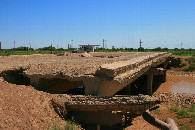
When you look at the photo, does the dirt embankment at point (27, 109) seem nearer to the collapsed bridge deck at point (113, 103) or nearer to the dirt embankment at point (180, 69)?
the collapsed bridge deck at point (113, 103)

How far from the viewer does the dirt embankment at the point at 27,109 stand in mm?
4520

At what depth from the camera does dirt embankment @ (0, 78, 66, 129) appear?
4.52m

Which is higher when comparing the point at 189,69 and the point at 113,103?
the point at 113,103

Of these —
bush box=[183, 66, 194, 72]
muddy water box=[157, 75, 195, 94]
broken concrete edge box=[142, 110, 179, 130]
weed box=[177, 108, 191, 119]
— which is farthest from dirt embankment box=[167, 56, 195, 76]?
broken concrete edge box=[142, 110, 179, 130]

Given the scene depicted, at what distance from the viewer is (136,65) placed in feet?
29.8

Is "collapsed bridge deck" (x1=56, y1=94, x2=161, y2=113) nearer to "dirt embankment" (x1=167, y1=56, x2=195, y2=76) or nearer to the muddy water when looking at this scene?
the muddy water

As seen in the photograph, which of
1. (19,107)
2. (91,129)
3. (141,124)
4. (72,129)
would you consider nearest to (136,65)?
(141,124)

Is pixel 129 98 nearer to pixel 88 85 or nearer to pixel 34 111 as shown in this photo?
pixel 88 85

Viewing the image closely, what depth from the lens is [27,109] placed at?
205 inches

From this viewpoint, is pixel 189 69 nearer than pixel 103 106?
No

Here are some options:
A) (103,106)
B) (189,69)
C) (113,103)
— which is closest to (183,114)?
(113,103)

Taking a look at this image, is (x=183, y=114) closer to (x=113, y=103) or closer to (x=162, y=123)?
(x=162, y=123)

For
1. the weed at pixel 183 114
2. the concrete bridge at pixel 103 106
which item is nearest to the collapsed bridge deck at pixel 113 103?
the concrete bridge at pixel 103 106

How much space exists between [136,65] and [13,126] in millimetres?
6341
